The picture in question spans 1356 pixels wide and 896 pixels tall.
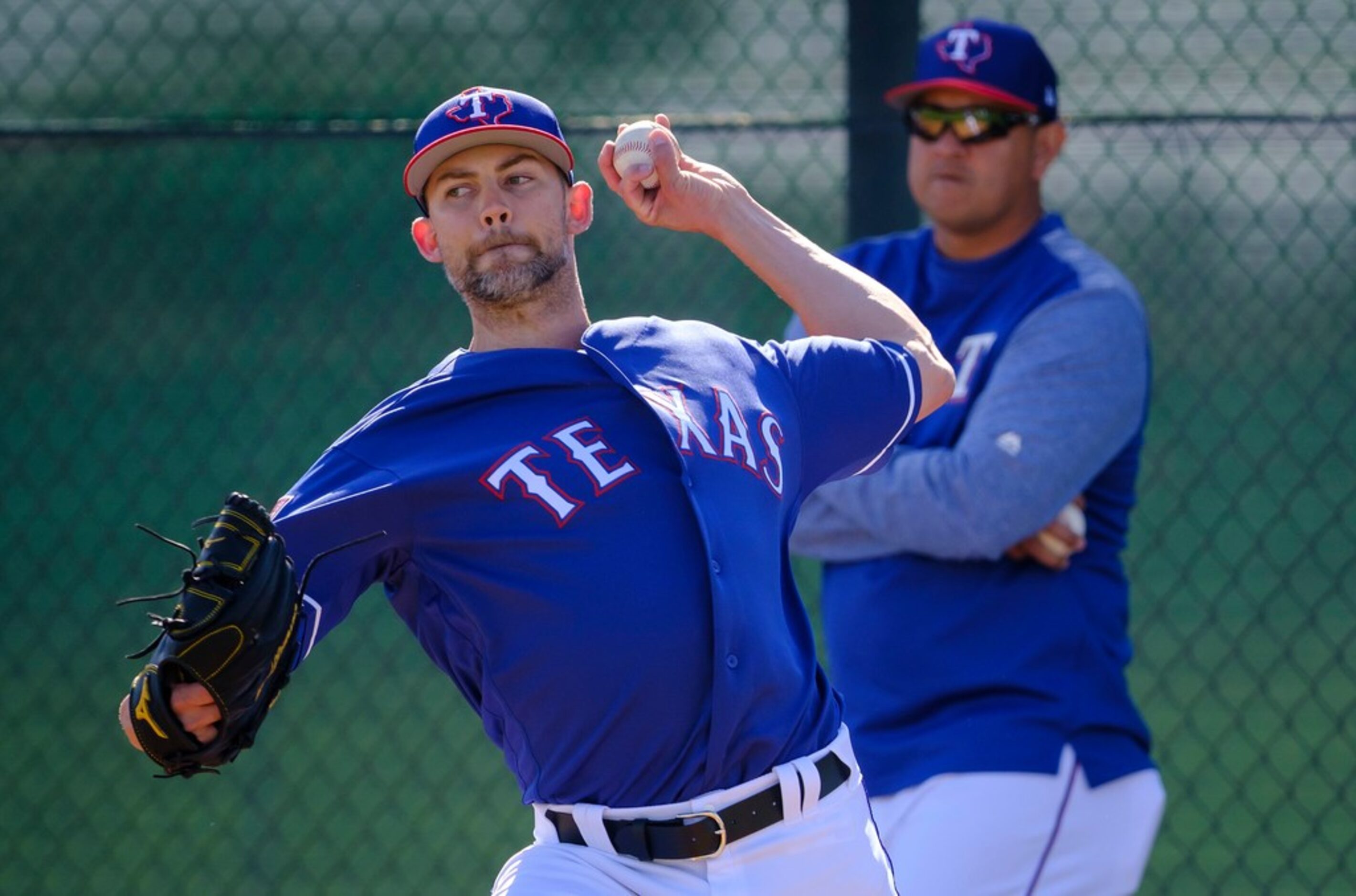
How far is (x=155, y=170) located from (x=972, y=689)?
3.64 metres

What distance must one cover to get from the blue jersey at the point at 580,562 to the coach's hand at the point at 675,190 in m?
0.29

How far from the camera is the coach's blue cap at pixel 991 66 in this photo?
3.56 m

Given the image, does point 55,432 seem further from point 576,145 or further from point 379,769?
point 576,145

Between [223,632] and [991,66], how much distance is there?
2148mm

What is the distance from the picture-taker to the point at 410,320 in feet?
19.8

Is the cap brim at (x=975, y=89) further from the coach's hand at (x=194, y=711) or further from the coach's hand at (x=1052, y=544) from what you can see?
the coach's hand at (x=194, y=711)

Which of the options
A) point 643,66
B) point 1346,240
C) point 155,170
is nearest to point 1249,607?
point 1346,240

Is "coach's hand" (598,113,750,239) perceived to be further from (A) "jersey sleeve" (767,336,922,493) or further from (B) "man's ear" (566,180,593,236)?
(A) "jersey sleeve" (767,336,922,493)

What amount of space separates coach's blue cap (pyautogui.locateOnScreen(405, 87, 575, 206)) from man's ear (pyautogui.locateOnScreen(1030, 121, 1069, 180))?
1.30 m

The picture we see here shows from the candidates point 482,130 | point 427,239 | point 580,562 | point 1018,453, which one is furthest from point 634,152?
point 1018,453

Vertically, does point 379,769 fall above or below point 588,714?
below

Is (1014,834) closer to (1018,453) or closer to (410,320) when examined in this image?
(1018,453)

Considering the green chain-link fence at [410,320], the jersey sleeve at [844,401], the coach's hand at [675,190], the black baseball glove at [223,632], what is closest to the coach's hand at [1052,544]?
the jersey sleeve at [844,401]

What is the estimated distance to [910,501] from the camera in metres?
3.24
